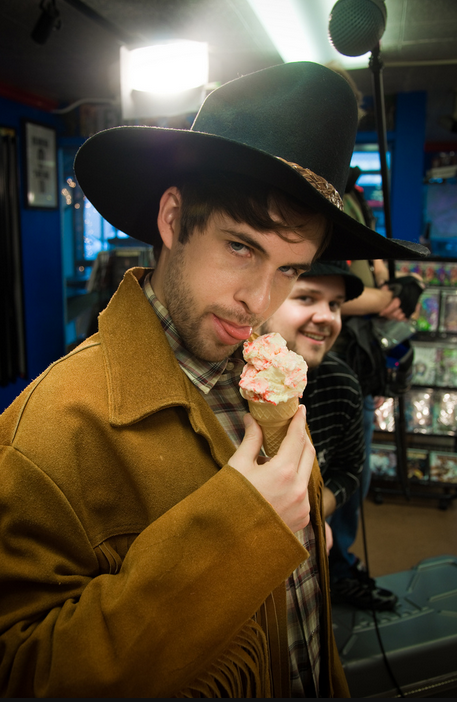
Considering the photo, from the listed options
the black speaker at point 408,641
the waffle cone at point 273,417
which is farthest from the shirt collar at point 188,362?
the black speaker at point 408,641

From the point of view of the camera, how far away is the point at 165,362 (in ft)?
2.99

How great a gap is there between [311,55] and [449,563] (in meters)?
3.68

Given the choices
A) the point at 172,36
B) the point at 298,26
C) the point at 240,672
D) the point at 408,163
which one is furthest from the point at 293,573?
the point at 408,163

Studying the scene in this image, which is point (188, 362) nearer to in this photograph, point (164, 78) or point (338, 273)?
point (338, 273)

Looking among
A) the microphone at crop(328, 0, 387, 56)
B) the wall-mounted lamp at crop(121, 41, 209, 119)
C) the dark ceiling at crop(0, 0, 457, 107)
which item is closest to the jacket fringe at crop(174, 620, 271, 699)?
the microphone at crop(328, 0, 387, 56)

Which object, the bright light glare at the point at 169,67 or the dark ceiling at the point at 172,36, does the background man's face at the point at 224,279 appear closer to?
the dark ceiling at the point at 172,36

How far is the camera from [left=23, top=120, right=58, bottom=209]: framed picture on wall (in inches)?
188

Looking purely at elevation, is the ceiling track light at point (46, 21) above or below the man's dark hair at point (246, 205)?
above

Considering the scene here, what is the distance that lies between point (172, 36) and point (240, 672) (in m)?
4.16

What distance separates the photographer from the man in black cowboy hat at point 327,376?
1711 mm

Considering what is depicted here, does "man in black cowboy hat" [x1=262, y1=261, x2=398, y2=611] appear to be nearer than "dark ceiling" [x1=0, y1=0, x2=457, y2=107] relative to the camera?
Yes

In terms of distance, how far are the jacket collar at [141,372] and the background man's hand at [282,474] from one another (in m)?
0.10

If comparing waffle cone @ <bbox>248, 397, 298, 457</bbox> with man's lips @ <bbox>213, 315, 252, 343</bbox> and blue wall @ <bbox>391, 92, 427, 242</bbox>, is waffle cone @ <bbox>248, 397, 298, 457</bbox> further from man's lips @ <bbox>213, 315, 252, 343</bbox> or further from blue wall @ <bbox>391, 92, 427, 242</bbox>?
blue wall @ <bbox>391, 92, 427, 242</bbox>

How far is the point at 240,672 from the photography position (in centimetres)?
83
